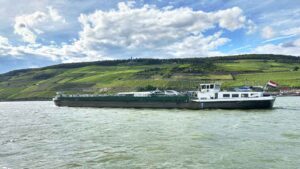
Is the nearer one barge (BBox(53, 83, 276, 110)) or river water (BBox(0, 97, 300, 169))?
river water (BBox(0, 97, 300, 169))

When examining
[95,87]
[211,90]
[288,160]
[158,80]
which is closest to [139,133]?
[288,160]

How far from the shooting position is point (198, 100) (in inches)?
3024

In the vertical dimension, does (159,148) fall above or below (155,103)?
below

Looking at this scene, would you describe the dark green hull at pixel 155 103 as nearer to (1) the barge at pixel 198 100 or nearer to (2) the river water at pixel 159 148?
(1) the barge at pixel 198 100

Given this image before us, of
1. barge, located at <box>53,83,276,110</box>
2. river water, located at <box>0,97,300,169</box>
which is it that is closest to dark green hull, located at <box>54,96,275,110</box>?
barge, located at <box>53,83,276,110</box>

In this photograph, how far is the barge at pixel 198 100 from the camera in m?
71.5

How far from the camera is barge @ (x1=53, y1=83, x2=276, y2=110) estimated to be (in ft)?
235

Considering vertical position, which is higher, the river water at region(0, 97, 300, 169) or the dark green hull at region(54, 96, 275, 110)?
the dark green hull at region(54, 96, 275, 110)

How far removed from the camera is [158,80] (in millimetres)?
173750

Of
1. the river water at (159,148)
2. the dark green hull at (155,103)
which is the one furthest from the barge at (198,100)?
the river water at (159,148)

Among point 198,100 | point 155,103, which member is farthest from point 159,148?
point 155,103

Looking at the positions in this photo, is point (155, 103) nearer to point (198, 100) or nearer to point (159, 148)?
point (198, 100)

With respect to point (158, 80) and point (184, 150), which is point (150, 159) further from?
point (158, 80)

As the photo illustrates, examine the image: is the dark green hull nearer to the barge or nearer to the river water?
the barge
